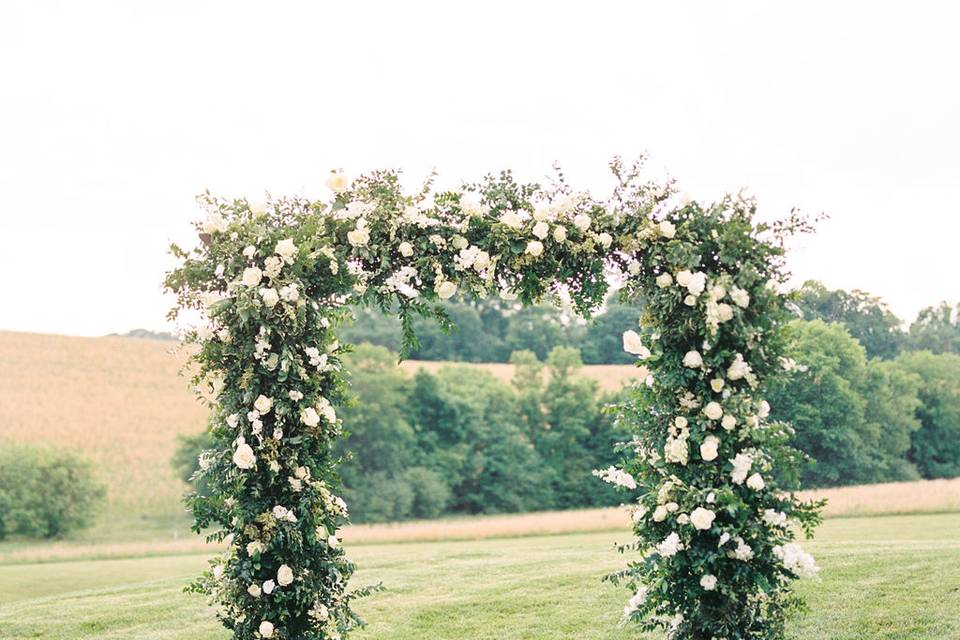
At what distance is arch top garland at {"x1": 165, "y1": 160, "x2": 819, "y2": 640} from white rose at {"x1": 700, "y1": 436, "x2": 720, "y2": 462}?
0.01m

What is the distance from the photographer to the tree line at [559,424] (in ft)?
107

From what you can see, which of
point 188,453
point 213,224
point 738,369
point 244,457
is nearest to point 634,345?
point 738,369

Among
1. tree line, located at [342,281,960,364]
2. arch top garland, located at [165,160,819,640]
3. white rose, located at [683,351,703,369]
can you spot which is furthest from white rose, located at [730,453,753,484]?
tree line, located at [342,281,960,364]

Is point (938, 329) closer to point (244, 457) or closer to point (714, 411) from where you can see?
point (714, 411)

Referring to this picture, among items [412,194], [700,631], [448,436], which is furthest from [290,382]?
[448,436]

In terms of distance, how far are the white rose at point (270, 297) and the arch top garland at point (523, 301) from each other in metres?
0.02

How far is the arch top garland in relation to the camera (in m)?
6.87

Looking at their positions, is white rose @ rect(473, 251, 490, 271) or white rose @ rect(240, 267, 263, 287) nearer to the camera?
white rose @ rect(240, 267, 263, 287)

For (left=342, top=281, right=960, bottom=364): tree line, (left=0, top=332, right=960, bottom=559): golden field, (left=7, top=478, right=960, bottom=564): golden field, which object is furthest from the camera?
(left=342, top=281, right=960, bottom=364): tree line

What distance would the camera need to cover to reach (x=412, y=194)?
302 inches

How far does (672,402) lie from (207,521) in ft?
12.0

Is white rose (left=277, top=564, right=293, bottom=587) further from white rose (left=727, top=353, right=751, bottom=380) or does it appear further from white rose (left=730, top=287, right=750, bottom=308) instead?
white rose (left=730, top=287, right=750, bottom=308)

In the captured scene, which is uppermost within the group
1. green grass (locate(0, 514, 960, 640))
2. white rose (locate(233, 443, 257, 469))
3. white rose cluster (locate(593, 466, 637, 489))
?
white rose (locate(233, 443, 257, 469))

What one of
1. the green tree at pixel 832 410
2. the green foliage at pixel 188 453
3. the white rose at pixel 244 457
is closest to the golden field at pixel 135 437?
the green foliage at pixel 188 453
